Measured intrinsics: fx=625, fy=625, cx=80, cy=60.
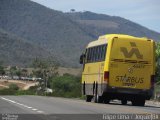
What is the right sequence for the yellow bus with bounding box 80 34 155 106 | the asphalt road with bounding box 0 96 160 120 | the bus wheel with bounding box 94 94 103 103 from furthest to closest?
1. the bus wheel with bounding box 94 94 103 103
2. the yellow bus with bounding box 80 34 155 106
3. the asphalt road with bounding box 0 96 160 120

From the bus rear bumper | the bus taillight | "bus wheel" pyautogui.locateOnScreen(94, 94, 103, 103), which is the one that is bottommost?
"bus wheel" pyautogui.locateOnScreen(94, 94, 103, 103)

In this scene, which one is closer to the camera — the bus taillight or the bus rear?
the bus taillight

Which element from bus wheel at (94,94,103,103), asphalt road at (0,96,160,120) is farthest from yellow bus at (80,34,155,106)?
asphalt road at (0,96,160,120)

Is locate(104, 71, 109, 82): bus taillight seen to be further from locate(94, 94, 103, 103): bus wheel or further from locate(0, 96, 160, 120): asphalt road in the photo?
locate(0, 96, 160, 120): asphalt road

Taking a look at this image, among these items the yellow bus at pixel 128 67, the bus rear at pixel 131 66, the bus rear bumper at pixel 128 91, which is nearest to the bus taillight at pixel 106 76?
the yellow bus at pixel 128 67

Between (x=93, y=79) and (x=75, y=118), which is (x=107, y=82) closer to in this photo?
(x=93, y=79)

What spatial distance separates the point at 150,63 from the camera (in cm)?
3391

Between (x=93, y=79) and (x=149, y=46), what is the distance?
449 cm

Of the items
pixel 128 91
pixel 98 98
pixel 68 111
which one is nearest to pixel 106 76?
pixel 128 91

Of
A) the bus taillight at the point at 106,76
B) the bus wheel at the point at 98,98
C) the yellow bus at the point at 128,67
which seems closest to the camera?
the bus taillight at the point at 106,76

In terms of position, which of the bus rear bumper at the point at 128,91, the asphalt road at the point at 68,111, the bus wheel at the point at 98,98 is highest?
the bus rear bumper at the point at 128,91

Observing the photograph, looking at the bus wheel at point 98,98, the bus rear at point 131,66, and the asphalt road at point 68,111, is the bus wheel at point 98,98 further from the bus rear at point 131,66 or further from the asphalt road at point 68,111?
the asphalt road at point 68,111

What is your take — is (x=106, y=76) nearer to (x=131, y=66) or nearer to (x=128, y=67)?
(x=128, y=67)

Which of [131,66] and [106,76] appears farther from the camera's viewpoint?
[131,66]
